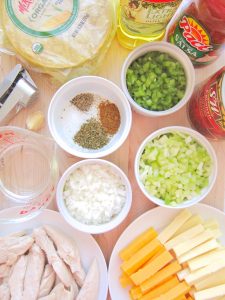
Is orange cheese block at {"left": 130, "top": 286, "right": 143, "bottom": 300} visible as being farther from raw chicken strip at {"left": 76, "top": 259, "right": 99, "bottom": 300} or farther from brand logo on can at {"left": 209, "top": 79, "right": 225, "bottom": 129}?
brand logo on can at {"left": 209, "top": 79, "right": 225, "bottom": 129}

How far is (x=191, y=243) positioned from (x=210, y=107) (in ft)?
1.23

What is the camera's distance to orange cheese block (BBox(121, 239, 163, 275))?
109 cm

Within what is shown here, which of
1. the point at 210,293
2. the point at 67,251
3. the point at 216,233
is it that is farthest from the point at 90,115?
the point at 210,293

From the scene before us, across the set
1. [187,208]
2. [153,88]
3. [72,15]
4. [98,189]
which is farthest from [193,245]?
[72,15]

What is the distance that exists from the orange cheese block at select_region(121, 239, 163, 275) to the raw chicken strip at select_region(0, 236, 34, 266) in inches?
10.6

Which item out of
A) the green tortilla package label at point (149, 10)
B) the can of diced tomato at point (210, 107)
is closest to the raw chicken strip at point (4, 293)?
the can of diced tomato at point (210, 107)

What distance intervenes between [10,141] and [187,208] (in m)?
0.53

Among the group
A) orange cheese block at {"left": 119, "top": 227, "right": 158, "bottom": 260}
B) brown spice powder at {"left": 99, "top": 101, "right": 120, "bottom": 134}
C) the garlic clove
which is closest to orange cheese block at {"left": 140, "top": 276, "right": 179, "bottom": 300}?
orange cheese block at {"left": 119, "top": 227, "right": 158, "bottom": 260}

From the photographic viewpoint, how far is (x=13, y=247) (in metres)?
1.09

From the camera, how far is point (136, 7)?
3.07 feet

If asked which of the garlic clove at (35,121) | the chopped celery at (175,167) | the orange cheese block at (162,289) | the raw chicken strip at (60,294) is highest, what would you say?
the chopped celery at (175,167)

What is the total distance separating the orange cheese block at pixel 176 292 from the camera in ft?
3.53

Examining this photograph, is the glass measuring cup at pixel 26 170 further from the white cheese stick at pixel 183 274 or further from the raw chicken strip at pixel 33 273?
the white cheese stick at pixel 183 274

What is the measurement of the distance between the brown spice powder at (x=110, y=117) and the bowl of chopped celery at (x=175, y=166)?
10 centimetres
